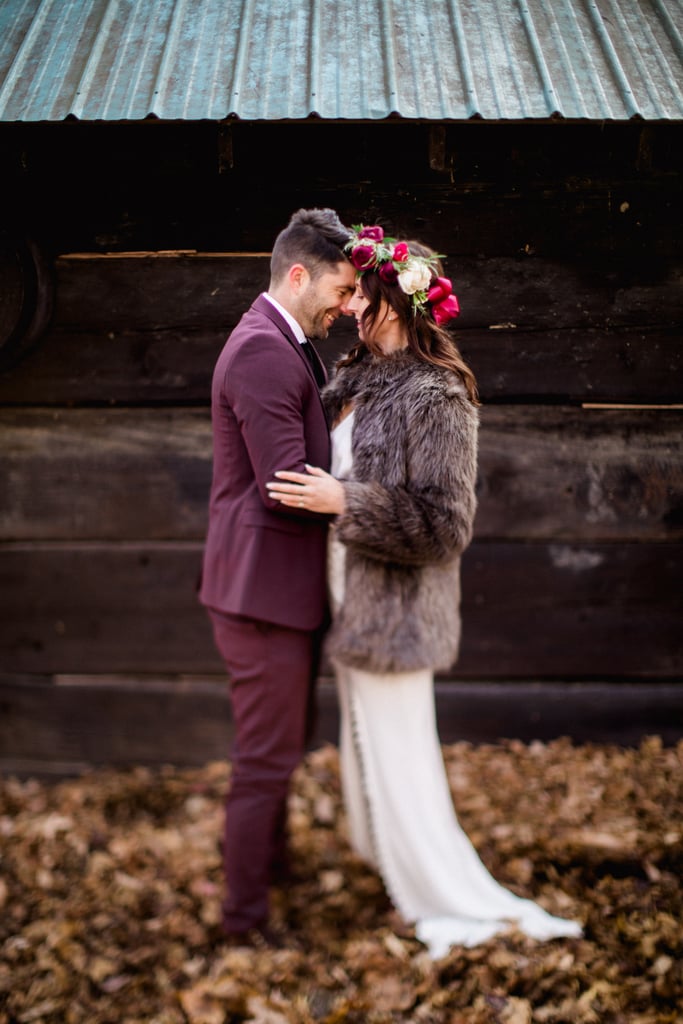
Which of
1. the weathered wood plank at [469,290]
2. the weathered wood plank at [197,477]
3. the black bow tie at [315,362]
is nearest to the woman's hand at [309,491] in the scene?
the black bow tie at [315,362]

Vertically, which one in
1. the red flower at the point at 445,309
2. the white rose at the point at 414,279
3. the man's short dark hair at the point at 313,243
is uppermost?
the man's short dark hair at the point at 313,243

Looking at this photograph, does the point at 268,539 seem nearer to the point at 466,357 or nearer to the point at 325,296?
the point at 325,296

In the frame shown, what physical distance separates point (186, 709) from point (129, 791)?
1.48 feet

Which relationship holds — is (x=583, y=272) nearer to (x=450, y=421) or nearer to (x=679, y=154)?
(x=679, y=154)

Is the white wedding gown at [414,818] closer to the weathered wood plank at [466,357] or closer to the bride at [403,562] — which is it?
the bride at [403,562]

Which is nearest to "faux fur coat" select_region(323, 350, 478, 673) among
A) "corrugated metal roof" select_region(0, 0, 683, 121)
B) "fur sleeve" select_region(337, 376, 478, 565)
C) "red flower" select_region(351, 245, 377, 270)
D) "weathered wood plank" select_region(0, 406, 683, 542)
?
"fur sleeve" select_region(337, 376, 478, 565)

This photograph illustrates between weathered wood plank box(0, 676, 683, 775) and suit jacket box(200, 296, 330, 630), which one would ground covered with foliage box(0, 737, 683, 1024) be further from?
suit jacket box(200, 296, 330, 630)

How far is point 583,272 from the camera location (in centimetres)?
288

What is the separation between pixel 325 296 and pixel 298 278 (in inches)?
4.0

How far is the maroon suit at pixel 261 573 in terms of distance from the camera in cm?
228

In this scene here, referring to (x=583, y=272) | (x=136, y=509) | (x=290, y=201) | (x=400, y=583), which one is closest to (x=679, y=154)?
(x=583, y=272)

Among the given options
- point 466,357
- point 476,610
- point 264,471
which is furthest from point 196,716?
point 466,357

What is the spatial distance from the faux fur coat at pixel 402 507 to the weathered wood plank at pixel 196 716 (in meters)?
1.22

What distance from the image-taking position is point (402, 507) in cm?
231
